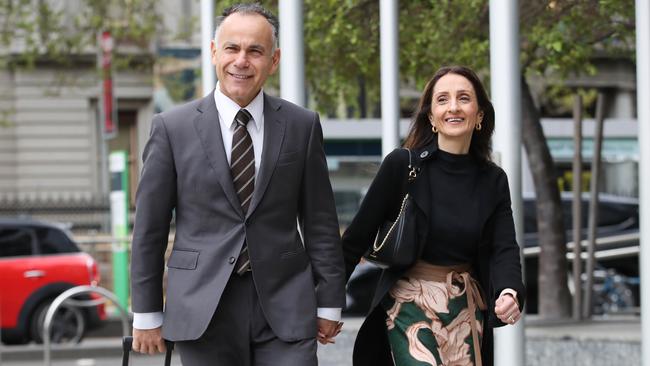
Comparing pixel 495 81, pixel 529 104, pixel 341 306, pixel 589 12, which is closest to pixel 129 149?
pixel 529 104

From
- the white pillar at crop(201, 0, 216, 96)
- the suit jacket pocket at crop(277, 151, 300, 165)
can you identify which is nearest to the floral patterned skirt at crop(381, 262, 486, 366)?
the suit jacket pocket at crop(277, 151, 300, 165)

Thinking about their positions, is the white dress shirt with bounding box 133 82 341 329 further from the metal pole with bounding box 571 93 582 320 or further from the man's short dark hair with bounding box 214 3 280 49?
the metal pole with bounding box 571 93 582 320

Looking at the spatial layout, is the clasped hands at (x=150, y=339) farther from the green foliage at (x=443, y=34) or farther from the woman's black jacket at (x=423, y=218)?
the green foliage at (x=443, y=34)

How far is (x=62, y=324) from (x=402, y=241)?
38.0ft

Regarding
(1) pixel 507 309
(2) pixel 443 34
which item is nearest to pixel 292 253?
(1) pixel 507 309

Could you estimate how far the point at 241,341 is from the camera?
4234 millimetres

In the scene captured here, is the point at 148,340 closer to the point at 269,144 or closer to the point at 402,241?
the point at 269,144

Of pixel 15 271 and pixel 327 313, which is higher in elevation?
pixel 327 313

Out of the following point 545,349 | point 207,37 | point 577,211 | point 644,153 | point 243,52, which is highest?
point 207,37

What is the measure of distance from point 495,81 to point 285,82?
1336 mm

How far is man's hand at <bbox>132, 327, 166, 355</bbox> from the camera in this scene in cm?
427

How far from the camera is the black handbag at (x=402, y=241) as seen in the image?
4.62 m

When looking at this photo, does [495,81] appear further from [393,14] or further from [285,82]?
[285,82]

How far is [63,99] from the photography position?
35.2 meters
